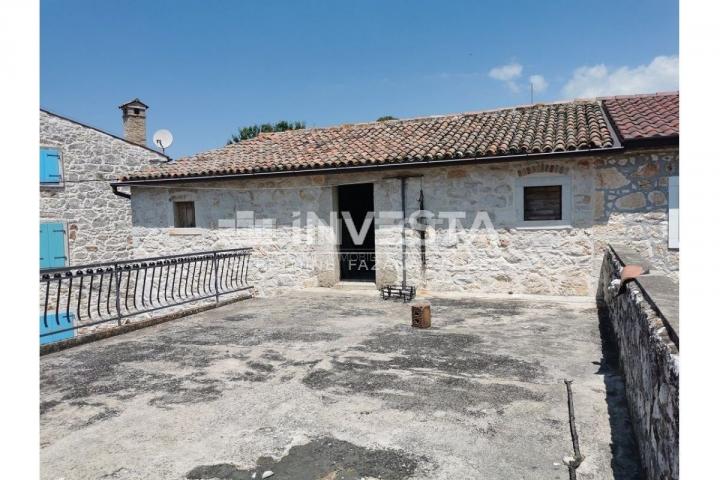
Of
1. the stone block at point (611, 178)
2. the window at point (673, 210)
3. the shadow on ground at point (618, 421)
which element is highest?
the stone block at point (611, 178)

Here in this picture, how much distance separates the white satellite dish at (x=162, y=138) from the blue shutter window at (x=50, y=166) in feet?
10.7

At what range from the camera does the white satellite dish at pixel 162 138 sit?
17141 millimetres

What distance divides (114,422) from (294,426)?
1.45 meters

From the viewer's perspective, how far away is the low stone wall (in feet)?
6.35

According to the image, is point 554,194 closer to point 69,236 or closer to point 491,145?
point 491,145

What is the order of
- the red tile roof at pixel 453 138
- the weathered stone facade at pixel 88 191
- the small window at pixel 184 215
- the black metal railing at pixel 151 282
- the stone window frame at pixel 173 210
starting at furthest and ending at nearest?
the weathered stone facade at pixel 88 191
the small window at pixel 184 215
the stone window frame at pixel 173 210
the red tile roof at pixel 453 138
the black metal railing at pixel 151 282

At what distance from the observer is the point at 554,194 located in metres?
8.87

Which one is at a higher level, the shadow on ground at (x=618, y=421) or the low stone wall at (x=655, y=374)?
the low stone wall at (x=655, y=374)

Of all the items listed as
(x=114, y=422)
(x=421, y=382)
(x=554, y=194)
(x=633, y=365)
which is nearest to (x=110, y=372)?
(x=114, y=422)

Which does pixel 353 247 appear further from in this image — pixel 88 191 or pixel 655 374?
pixel 655 374

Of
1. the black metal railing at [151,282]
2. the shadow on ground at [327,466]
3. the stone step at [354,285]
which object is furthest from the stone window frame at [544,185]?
the shadow on ground at [327,466]

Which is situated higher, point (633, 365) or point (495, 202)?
point (495, 202)

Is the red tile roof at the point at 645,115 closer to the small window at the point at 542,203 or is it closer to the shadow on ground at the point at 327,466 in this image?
the small window at the point at 542,203
